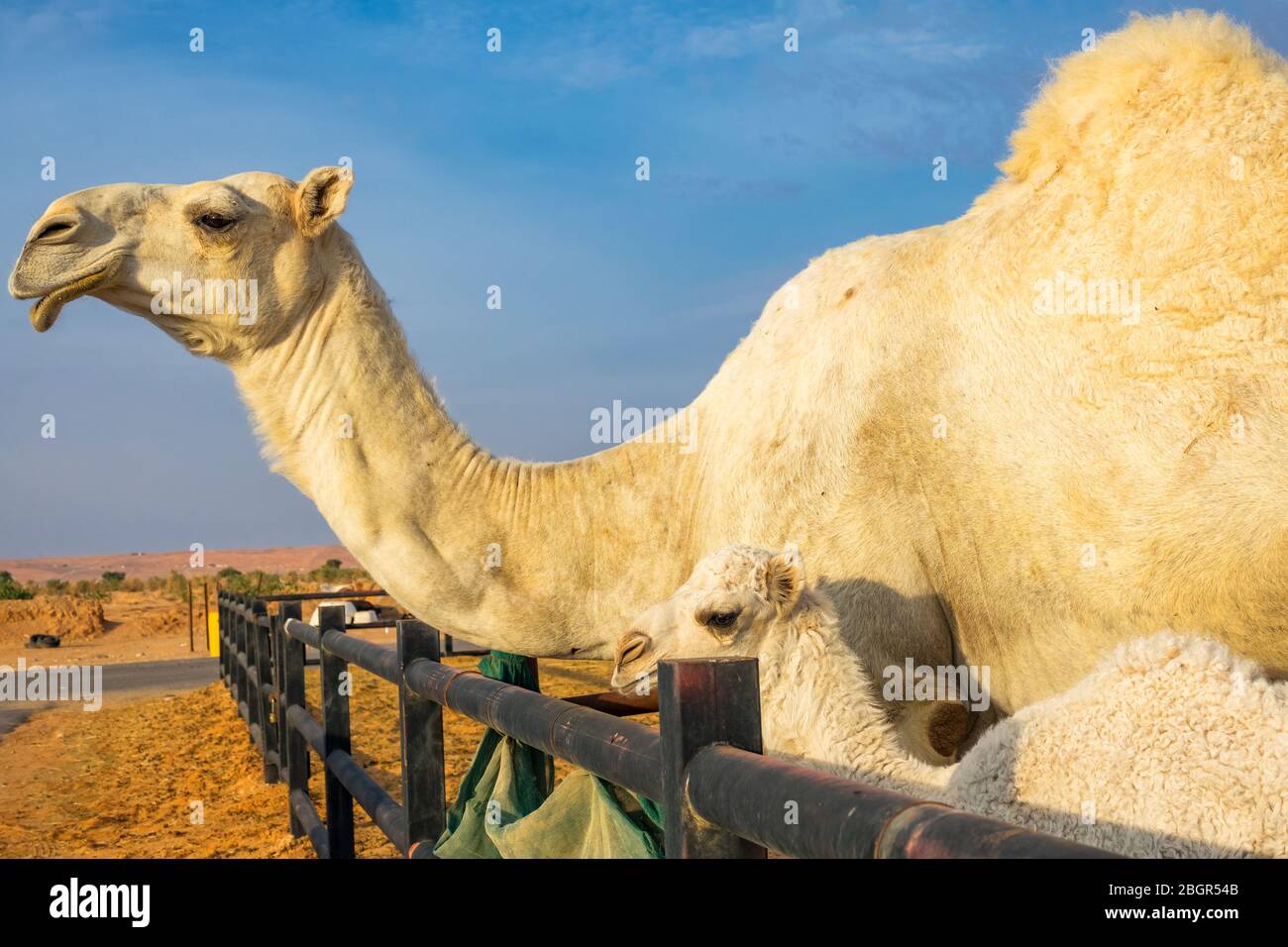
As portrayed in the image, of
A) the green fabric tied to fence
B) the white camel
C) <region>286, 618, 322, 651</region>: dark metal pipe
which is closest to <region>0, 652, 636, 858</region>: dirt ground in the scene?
<region>286, 618, 322, 651</region>: dark metal pipe

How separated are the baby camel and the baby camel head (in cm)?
27

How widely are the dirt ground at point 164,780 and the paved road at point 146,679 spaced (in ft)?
2.45

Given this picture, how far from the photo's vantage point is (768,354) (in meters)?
4.59

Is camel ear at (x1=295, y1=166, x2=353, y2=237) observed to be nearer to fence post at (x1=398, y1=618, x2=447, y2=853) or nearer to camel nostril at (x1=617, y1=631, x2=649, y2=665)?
fence post at (x1=398, y1=618, x2=447, y2=853)

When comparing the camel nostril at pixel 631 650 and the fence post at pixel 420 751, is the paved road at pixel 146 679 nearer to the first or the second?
the fence post at pixel 420 751

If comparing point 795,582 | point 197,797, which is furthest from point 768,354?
point 197,797

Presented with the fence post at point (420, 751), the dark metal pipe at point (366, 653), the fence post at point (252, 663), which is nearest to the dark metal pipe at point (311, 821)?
the dark metal pipe at point (366, 653)

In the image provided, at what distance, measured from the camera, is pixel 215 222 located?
192 inches

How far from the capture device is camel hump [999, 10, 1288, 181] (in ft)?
13.2

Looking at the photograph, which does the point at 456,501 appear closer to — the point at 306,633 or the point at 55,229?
A: the point at 306,633

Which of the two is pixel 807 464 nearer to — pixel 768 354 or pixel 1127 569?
pixel 768 354

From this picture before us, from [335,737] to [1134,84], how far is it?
12.8 ft

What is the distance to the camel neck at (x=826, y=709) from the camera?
3031 millimetres

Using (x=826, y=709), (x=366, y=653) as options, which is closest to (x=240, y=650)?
(x=366, y=653)
